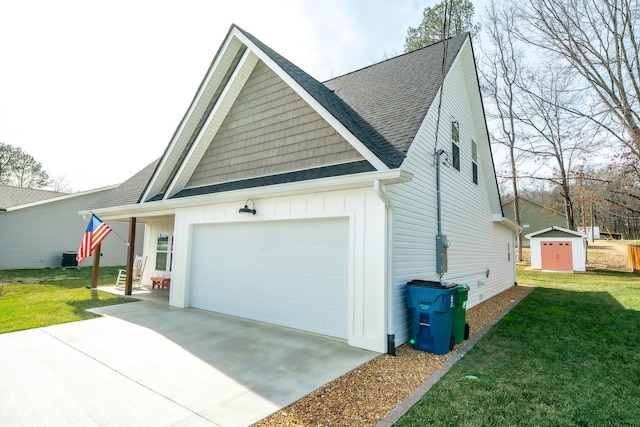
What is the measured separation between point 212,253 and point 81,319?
2.93m

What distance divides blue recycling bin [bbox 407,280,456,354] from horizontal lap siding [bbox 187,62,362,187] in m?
2.58

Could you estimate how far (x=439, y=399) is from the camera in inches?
138

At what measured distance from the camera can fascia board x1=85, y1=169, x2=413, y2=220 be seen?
4.82m

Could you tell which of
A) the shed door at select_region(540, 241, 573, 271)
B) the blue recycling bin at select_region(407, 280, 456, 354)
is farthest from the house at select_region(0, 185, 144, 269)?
the shed door at select_region(540, 241, 573, 271)

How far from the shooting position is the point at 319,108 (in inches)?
238

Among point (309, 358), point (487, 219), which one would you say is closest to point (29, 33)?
point (309, 358)

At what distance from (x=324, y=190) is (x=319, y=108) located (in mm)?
1591

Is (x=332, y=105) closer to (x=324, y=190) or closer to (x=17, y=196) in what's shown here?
(x=324, y=190)

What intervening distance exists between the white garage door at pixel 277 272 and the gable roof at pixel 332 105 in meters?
1.07

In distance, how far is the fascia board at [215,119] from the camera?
7.84 m

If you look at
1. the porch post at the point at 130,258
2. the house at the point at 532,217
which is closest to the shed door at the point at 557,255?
the house at the point at 532,217

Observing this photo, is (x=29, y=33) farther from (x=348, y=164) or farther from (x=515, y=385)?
(x=515, y=385)

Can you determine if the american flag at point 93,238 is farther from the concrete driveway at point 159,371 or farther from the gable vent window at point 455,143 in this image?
the gable vent window at point 455,143

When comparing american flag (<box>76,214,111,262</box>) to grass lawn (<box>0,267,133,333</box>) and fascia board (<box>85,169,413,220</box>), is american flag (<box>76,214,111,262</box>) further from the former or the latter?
grass lawn (<box>0,267,133,333</box>)
